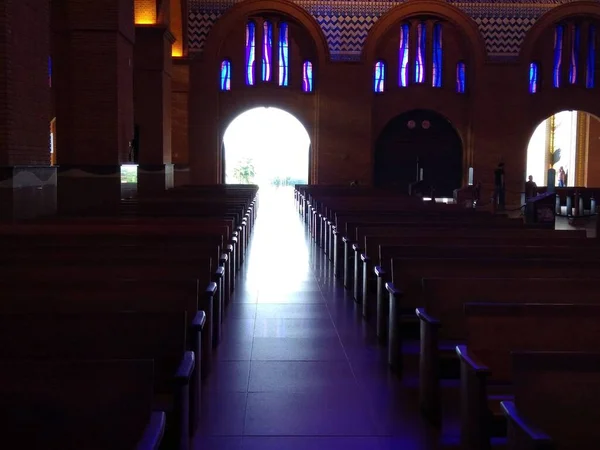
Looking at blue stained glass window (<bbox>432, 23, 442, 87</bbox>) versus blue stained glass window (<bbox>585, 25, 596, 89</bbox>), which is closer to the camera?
blue stained glass window (<bbox>432, 23, 442, 87</bbox>)

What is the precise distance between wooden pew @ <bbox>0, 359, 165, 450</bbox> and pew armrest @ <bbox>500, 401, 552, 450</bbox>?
1.22 m

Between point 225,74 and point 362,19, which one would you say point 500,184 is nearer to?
point 362,19

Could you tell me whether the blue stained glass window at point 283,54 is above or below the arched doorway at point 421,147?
above

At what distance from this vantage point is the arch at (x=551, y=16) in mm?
24594

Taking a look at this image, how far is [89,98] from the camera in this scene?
1285cm

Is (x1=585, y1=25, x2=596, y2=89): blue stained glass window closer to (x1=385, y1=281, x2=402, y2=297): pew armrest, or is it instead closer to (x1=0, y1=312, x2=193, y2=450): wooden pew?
(x1=385, y1=281, x2=402, y2=297): pew armrest

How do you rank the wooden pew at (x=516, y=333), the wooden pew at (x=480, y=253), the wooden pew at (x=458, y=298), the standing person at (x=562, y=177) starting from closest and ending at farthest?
the wooden pew at (x=516, y=333)
the wooden pew at (x=458, y=298)
the wooden pew at (x=480, y=253)
the standing person at (x=562, y=177)

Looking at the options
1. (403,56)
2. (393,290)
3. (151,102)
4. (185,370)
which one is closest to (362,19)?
(403,56)

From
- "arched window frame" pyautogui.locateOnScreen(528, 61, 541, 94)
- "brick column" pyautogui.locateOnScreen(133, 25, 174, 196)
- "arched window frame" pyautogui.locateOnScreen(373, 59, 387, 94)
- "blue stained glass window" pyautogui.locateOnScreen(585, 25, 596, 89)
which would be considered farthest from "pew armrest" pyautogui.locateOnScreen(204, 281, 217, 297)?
"blue stained glass window" pyautogui.locateOnScreen(585, 25, 596, 89)

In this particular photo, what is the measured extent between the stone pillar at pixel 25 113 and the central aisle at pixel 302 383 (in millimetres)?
2688

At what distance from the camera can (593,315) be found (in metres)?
3.93

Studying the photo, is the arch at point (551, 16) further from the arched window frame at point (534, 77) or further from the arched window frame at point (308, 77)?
the arched window frame at point (308, 77)

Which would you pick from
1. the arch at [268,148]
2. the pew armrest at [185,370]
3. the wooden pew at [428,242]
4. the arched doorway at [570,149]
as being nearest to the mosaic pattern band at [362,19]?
the arched doorway at [570,149]

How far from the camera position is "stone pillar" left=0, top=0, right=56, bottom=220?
8391 millimetres
